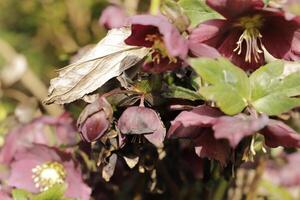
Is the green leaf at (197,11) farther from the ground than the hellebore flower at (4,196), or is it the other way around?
the green leaf at (197,11)

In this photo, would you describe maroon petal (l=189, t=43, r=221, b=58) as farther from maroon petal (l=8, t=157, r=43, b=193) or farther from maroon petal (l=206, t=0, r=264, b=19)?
maroon petal (l=8, t=157, r=43, b=193)

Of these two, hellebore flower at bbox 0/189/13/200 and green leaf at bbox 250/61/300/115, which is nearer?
green leaf at bbox 250/61/300/115

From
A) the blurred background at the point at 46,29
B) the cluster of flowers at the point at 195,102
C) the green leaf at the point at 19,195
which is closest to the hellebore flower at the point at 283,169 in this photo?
the cluster of flowers at the point at 195,102

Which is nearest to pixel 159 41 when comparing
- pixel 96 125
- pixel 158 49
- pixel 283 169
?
pixel 158 49

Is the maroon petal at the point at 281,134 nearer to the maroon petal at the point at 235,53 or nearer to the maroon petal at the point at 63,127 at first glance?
the maroon petal at the point at 235,53

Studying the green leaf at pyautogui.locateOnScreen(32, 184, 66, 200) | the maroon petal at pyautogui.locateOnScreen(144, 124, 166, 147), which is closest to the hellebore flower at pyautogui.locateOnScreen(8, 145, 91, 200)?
the green leaf at pyautogui.locateOnScreen(32, 184, 66, 200)

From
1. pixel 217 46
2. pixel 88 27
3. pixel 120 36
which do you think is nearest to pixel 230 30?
pixel 217 46
